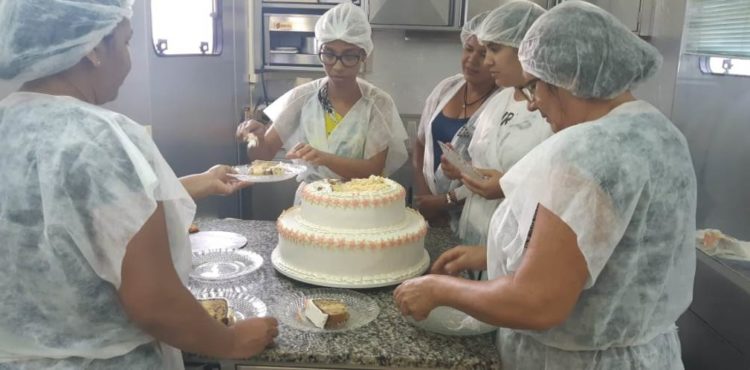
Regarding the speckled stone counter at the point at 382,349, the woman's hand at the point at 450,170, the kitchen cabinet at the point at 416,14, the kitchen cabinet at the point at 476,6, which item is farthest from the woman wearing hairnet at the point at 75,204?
the kitchen cabinet at the point at 476,6

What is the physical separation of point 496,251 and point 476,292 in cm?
15

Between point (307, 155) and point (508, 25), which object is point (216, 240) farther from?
point (508, 25)

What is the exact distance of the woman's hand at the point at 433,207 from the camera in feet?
7.52

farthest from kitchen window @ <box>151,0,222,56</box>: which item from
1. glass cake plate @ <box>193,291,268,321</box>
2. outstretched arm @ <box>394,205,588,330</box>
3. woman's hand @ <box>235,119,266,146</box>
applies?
outstretched arm @ <box>394,205,588,330</box>

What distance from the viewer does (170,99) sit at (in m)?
2.22

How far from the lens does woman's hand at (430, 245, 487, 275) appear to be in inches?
60.0

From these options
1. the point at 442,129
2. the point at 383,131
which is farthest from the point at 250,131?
the point at 442,129

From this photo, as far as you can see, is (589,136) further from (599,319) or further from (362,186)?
(362,186)

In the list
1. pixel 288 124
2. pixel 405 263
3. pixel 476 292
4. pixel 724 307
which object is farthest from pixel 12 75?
pixel 724 307

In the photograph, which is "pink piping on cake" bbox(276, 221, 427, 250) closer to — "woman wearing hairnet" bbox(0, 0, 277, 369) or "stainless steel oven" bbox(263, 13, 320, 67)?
"woman wearing hairnet" bbox(0, 0, 277, 369)

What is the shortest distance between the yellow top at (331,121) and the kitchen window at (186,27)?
2.19 feet

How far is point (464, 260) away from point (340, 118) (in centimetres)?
113

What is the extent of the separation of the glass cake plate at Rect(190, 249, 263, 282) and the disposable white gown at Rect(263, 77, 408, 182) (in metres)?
0.64

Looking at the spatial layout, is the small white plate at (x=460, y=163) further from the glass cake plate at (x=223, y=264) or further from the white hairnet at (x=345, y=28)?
the glass cake plate at (x=223, y=264)
